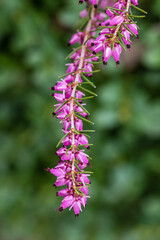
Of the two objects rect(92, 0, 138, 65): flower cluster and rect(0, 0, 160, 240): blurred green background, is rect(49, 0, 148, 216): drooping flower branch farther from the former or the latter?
rect(0, 0, 160, 240): blurred green background

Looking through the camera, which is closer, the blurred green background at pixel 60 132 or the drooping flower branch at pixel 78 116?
the drooping flower branch at pixel 78 116

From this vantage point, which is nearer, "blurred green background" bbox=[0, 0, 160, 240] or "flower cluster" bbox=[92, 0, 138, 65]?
"flower cluster" bbox=[92, 0, 138, 65]

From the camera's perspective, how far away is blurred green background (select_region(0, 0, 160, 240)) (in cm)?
255

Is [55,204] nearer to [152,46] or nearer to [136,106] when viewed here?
[136,106]

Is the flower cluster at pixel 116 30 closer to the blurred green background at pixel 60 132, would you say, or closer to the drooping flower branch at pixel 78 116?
the drooping flower branch at pixel 78 116

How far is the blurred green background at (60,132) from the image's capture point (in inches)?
100

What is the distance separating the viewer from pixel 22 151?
284 centimetres

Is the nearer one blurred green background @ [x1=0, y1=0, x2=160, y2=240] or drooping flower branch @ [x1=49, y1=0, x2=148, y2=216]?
drooping flower branch @ [x1=49, y1=0, x2=148, y2=216]

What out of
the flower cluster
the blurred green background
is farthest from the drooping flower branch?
the blurred green background

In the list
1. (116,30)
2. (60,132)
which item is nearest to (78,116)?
(116,30)

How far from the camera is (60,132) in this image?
2.57 meters

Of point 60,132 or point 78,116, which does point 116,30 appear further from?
point 60,132

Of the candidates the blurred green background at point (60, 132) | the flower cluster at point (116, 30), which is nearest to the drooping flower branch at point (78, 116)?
the flower cluster at point (116, 30)

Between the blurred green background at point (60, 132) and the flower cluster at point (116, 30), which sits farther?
the blurred green background at point (60, 132)
